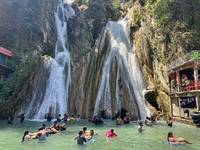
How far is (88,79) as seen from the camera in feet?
83.3

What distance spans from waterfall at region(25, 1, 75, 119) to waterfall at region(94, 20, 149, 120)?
6.40 metres

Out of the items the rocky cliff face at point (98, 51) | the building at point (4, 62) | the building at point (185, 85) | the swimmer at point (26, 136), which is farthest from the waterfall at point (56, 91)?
the building at point (185, 85)

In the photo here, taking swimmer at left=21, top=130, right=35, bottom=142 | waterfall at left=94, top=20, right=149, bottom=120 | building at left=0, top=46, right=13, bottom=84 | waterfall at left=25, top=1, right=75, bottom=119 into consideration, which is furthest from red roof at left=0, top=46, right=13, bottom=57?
swimmer at left=21, top=130, right=35, bottom=142

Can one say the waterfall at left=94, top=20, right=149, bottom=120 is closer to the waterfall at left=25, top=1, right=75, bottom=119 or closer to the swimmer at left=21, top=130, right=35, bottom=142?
the waterfall at left=25, top=1, right=75, bottom=119

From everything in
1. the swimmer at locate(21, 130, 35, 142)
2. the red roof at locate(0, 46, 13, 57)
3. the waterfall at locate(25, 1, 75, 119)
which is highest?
the red roof at locate(0, 46, 13, 57)

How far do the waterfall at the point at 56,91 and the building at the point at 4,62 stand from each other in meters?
8.41

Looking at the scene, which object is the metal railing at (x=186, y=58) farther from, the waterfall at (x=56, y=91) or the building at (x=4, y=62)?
the building at (x=4, y=62)

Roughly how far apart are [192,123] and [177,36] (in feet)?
41.4

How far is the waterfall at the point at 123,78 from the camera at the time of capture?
68.1 feet

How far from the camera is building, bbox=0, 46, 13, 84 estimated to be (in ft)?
92.6

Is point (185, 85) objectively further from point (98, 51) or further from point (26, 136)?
point (26, 136)

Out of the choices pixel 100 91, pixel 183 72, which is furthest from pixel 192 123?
pixel 100 91

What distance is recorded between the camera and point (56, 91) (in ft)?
83.7

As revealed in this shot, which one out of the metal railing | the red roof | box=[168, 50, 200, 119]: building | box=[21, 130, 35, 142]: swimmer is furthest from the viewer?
the red roof
